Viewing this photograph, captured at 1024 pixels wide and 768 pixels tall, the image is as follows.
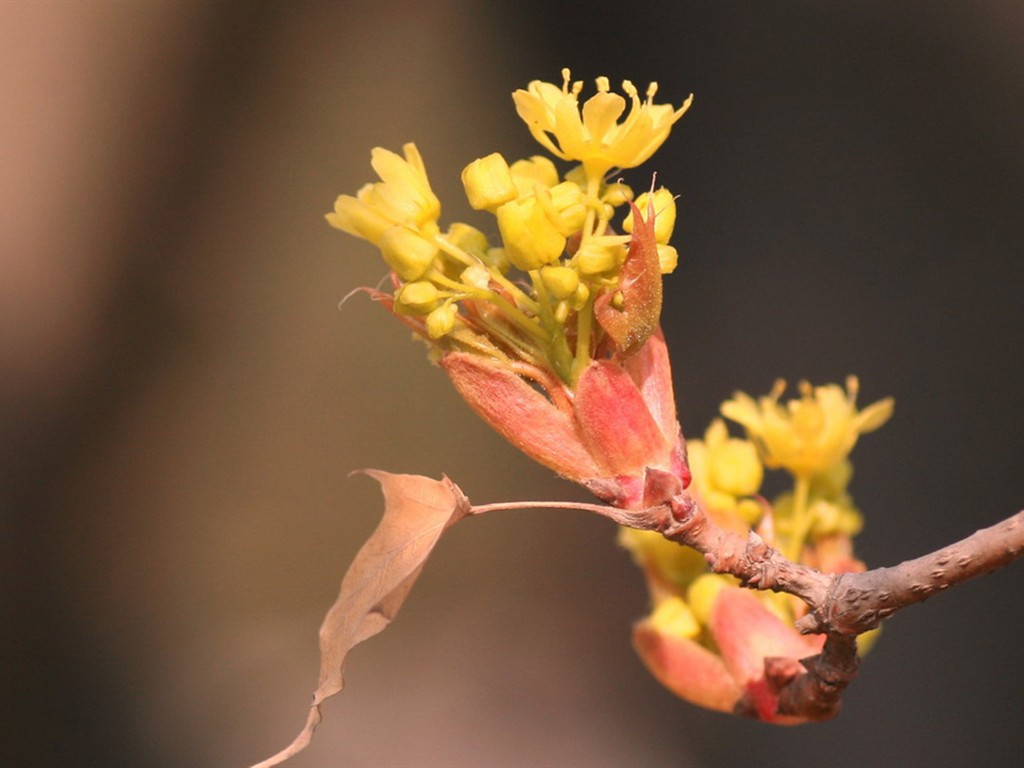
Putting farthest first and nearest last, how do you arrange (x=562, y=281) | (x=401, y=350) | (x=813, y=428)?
(x=401, y=350), (x=813, y=428), (x=562, y=281)

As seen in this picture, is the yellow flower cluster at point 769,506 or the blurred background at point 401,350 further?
the blurred background at point 401,350

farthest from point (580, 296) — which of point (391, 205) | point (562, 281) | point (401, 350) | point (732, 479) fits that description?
point (401, 350)

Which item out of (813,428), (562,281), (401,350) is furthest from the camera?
(401,350)

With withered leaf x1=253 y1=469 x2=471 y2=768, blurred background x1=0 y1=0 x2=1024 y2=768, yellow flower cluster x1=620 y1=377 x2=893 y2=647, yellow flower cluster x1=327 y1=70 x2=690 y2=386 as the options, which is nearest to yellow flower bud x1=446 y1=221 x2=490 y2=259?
yellow flower cluster x1=327 y1=70 x2=690 y2=386

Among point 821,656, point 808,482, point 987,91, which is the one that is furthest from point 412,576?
point 987,91

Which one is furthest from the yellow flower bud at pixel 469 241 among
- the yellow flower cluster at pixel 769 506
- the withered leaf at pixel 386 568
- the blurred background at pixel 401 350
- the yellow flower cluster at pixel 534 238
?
the blurred background at pixel 401 350

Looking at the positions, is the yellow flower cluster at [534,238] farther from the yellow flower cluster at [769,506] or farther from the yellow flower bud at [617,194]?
the yellow flower cluster at [769,506]

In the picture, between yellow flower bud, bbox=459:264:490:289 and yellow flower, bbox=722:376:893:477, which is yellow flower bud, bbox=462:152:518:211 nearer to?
yellow flower bud, bbox=459:264:490:289

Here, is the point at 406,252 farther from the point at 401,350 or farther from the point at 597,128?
the point at 401,350
